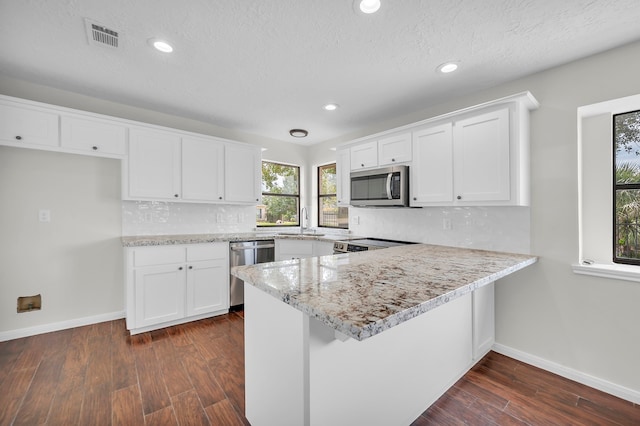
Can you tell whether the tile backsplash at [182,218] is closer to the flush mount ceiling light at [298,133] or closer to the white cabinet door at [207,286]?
the white cabinet door at [207,286]

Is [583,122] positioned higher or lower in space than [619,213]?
higher

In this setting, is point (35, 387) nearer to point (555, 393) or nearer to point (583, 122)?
point (555, 393)

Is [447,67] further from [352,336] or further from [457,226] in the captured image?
[352,336]

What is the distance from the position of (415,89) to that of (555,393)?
2725 mm

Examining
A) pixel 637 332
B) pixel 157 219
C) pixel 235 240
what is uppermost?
pixel 157 219

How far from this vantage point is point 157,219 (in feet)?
11.1

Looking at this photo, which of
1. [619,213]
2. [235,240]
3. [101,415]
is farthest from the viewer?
[235,240]

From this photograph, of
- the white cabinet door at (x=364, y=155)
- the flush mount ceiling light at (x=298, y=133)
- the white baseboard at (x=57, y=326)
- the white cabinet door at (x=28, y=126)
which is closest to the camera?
the white cabinet door at (x=28, y=126)

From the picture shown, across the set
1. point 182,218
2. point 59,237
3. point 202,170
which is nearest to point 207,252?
point 182,218

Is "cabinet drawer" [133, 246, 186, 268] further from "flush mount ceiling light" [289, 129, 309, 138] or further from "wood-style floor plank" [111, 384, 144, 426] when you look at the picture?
"flush mount ceiling light" [289, 129, 309, 138]

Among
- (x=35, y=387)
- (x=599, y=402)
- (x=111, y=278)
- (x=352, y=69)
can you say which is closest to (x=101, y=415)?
(x=35, y=387)

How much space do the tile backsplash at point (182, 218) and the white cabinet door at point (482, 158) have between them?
9.72ft

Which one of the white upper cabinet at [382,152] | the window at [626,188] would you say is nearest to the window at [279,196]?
the white upper cabinet at [382,152]

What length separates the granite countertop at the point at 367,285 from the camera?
83cm
